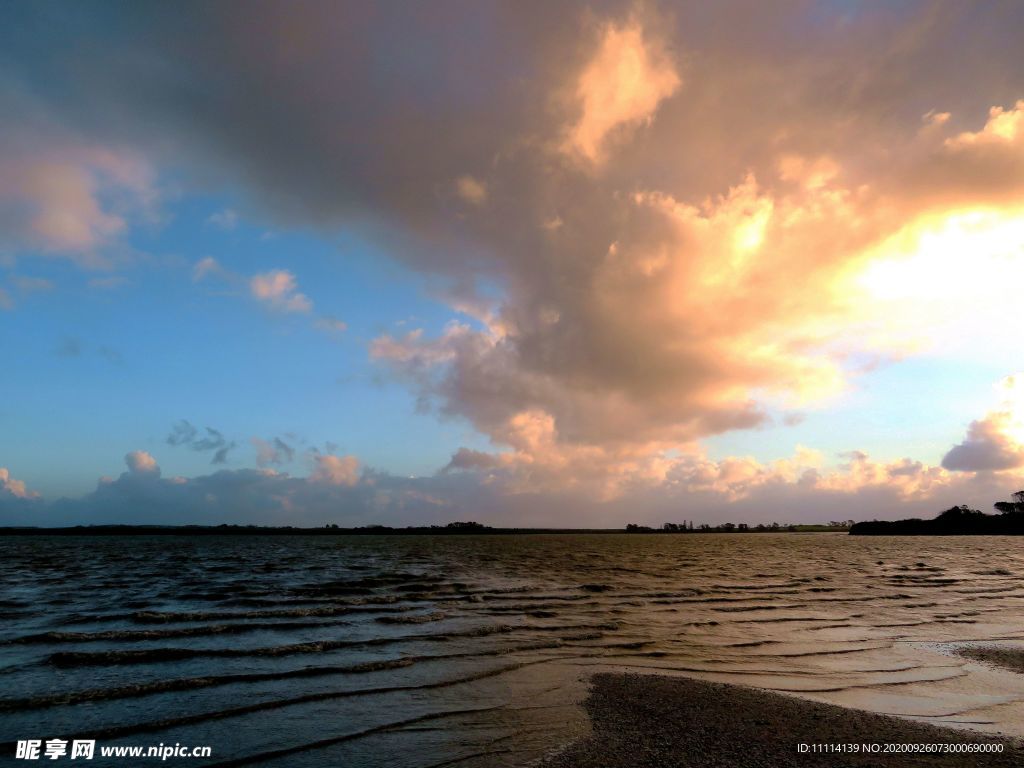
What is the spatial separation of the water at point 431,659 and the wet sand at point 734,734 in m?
0.94

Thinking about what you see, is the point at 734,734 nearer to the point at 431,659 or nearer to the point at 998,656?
the point at 431,659

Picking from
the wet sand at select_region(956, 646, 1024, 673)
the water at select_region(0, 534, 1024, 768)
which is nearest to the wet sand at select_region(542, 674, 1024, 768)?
the water at select_region(0, 534, 1024, 768)

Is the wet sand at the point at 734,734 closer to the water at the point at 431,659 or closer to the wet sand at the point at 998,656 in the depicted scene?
the water at the point at 431,659

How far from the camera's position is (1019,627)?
25500 mm

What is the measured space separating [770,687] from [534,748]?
27.2 feet

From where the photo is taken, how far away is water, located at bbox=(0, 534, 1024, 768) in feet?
41.4

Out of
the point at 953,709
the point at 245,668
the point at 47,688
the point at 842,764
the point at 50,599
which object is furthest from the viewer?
the point at 50,599

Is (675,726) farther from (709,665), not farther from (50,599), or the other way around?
(50,599)

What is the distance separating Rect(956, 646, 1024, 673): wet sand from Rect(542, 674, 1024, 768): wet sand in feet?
30.0

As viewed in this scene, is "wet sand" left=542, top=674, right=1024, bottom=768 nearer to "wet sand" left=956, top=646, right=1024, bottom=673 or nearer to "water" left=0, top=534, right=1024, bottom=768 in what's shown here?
"water" left=0, top=534, right=1024, bottom=768

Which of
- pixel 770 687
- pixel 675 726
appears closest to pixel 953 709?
pixel 770 687

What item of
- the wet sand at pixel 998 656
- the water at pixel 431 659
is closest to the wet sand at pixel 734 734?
the water at pixel 431 659

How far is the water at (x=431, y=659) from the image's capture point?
1262 centimetres

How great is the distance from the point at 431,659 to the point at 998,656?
19.9m
